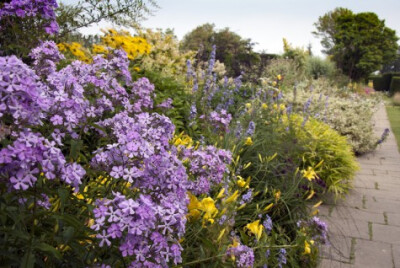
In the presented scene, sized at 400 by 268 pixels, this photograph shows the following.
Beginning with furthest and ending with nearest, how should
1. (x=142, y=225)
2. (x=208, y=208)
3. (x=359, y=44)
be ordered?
(x=359, y=44), (x=208, y=208), (x=142, y=225)

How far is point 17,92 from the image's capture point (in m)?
1.08

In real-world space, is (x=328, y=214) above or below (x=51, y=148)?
below

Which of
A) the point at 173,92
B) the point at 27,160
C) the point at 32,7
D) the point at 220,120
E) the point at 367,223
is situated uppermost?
the point at 32,7

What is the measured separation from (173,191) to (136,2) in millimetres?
2586

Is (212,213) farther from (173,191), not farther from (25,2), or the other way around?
(25,2)

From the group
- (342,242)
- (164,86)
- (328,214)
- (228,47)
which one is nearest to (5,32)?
(164,86)

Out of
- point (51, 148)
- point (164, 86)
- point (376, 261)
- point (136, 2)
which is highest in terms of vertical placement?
point (136, 2)

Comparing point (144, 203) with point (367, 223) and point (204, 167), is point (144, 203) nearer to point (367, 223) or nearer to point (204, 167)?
point (204, 167)

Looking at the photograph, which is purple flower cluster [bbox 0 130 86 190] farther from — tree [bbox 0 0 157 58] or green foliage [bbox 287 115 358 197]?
green foliage [bbox 287 115 358 197]

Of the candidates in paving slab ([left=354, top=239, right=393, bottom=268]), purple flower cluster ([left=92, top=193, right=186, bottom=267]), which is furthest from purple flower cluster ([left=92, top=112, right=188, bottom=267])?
paving slab ([left=354, top=239, right=393, bottom=268])

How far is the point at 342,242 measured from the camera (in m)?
3.56

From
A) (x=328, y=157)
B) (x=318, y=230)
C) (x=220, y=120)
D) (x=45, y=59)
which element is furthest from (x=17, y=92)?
(x=328, y=157)

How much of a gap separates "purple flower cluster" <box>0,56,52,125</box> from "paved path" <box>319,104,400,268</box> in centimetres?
268

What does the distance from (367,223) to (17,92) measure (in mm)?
3846
